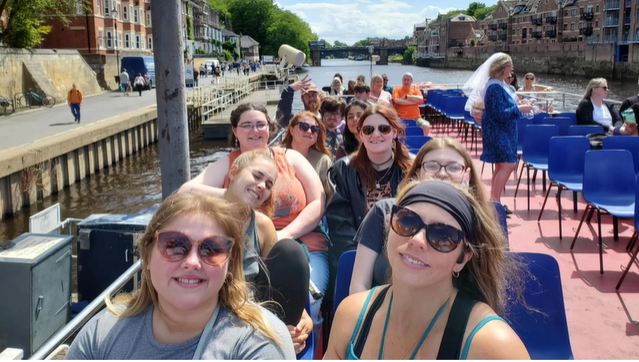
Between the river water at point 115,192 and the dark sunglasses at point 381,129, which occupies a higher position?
the dark sunglasses at point 381,129

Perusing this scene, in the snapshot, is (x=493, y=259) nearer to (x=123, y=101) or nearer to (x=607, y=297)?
(x=607, y=297)

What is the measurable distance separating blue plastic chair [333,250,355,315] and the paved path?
13360 millimetres

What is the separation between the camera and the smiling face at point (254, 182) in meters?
2.82

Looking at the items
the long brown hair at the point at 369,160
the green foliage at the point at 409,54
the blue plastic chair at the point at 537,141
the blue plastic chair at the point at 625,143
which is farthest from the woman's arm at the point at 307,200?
the green foliage at the point at 409,54

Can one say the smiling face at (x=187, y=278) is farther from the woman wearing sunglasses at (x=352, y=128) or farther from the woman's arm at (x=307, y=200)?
the woman wearing sunglasses at (x=352, y=128)

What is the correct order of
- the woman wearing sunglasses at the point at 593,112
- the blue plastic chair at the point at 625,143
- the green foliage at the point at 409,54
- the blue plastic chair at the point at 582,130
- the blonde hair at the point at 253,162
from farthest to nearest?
the green foliage at the point at 409,54 → the woman wearing sunglasses at the point at 593,112 → the blue plastic chair at the point at 582,130 → the blue plastic chair at the point at 625,143 → the blonde hair at the point at 253,162

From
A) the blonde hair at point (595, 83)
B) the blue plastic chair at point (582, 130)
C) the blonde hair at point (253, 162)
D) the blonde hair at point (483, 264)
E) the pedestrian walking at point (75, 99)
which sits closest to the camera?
the blonde hair at point (483, 264)

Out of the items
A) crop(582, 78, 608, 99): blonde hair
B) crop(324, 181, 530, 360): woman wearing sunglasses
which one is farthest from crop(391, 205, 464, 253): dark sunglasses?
crop(582, 78, 608, 99): blonde hair

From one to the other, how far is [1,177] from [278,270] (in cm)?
1149

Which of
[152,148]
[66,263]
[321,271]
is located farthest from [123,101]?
[321,271]

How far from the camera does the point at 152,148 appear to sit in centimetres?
2233

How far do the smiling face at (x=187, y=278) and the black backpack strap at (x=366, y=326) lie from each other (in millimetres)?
469

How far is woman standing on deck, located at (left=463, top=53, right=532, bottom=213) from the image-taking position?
5.50m

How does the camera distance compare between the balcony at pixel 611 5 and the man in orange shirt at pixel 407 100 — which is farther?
the balcony at pixel 611 5
